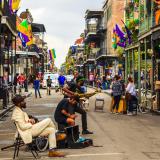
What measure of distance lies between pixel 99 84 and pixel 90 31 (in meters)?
29.1

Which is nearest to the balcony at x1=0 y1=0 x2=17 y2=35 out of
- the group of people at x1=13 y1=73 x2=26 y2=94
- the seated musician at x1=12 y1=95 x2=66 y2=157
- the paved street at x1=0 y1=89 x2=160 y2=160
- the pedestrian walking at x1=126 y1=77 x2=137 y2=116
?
the group of people at x1=13 y1=73 x2=26 y2=94

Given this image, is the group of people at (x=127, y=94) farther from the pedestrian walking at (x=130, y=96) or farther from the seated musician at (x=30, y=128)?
the seated musician at (x=30, y=128)

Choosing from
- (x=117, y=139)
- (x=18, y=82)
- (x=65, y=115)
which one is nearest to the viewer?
(x=65, y=115)

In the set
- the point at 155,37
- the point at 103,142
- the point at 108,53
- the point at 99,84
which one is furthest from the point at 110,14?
the point at 103,142

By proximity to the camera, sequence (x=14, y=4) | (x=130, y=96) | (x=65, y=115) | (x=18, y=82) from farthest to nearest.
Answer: (x=18, y=82)
(x=14, y=4)
(x=130, y=96)
(x=65, y=115)

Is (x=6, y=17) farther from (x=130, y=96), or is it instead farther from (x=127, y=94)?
(x=130, y=96)

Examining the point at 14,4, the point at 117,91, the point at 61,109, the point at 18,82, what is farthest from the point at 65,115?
the point at 18,82

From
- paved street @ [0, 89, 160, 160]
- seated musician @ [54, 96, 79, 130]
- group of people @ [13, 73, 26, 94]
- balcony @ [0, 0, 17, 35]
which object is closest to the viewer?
paved street @ [0, 89, 160, 160]

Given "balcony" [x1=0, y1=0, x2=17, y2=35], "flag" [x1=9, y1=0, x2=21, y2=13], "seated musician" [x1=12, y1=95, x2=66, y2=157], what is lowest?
"seated musician" [x1=12, y1=95, x2=66, y2=157]

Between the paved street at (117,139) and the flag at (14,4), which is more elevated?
the flag at (14,4)

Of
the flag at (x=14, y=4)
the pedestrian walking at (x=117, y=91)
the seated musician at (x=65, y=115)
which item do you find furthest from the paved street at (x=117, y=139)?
the flag at (x=14, y=4)

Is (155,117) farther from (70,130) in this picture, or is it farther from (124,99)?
(70,130)

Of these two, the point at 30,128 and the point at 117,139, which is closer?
the point at 30,128

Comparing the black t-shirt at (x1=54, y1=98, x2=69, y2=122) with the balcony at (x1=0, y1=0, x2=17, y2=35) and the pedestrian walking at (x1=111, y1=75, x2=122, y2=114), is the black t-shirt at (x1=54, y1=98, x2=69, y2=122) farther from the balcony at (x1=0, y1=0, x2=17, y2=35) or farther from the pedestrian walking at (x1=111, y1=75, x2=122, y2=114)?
the balcony at (x1=0, y1=0, x2=17, y2=35)
